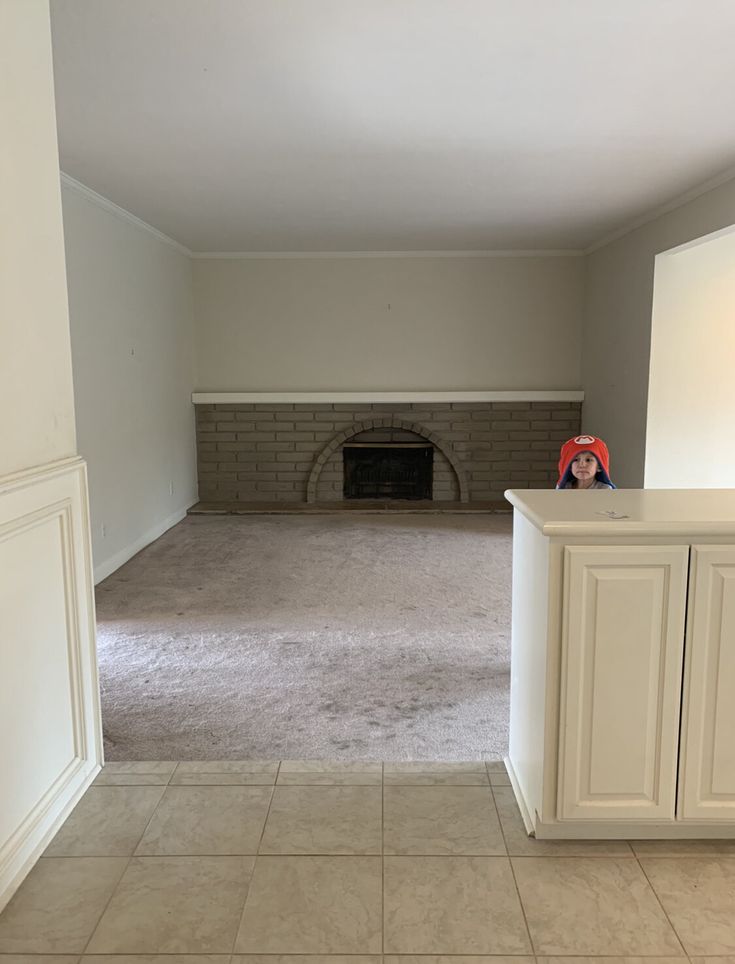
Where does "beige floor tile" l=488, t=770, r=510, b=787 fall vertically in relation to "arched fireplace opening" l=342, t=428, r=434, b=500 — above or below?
below

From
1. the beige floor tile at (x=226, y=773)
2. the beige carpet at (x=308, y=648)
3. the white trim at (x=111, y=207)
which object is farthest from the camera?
the white trim at (x=111, y=207)

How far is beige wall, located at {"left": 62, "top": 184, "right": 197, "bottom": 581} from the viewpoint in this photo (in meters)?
4.58

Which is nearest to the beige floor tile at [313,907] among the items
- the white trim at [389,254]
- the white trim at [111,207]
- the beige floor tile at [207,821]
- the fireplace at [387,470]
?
the beige floor tile at [207,821]

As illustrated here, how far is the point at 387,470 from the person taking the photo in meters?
7.58

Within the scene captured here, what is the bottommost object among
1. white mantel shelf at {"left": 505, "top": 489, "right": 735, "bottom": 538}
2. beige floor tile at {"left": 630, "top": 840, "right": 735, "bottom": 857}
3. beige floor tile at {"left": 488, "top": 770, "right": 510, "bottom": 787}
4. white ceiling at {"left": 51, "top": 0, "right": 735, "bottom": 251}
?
beige floor tile at {"left": 488, "top": 770, "right": 510, "bottom": 787}

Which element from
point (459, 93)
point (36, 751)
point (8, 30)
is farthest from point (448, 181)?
point (36, 751)

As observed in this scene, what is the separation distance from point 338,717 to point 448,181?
3226mm

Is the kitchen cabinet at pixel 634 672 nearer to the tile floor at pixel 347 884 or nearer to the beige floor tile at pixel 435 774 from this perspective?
the tile floor at pixel 347 884

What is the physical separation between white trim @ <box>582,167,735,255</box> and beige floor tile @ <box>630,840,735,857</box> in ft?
12.4

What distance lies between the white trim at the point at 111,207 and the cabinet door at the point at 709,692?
406 cm

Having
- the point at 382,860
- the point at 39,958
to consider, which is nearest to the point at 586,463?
the point at 382,860

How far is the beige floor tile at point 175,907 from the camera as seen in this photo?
1.56 m

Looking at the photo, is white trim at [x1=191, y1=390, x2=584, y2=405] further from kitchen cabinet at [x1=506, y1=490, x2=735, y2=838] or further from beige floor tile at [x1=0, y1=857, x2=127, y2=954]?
beige floor tile at [x1=0, y1=857, x2=127, y2=954]

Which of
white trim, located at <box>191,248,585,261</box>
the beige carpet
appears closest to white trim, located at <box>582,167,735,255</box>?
white trim, located at <box>191,248,585,261</box>
